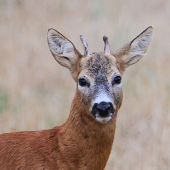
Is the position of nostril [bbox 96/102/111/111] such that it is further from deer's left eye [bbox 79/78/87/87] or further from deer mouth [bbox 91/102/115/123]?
deer's left eye [bbox 79/78/87/87]

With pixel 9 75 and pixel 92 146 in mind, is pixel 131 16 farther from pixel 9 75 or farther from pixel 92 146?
pixel 92 146

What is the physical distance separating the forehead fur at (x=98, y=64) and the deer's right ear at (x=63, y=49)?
175mm

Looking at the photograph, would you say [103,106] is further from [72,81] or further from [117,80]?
[72,81]

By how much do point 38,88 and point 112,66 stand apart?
4.62 m

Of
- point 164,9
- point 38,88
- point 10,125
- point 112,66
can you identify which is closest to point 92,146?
point 112,66

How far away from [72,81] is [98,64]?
15.0ft

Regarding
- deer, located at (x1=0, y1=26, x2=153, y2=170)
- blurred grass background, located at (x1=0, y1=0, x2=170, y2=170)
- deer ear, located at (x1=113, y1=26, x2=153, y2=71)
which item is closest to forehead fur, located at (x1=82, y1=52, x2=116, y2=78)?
deer, located at (x1=0, y1=26, x2=153, y2=170)

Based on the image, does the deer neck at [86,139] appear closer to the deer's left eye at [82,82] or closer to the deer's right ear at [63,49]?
the deer's left eye at [82,82]

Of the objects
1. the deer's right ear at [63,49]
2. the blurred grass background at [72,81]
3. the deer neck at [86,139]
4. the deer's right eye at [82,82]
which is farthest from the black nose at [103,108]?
the blurred grass background at [72,81]

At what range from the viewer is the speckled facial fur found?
4.66 m

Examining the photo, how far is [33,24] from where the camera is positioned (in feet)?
35.2

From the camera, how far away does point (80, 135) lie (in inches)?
193

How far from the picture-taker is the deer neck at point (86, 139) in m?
4.83

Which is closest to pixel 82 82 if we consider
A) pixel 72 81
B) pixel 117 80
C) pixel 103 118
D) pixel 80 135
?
pixel 117 80
